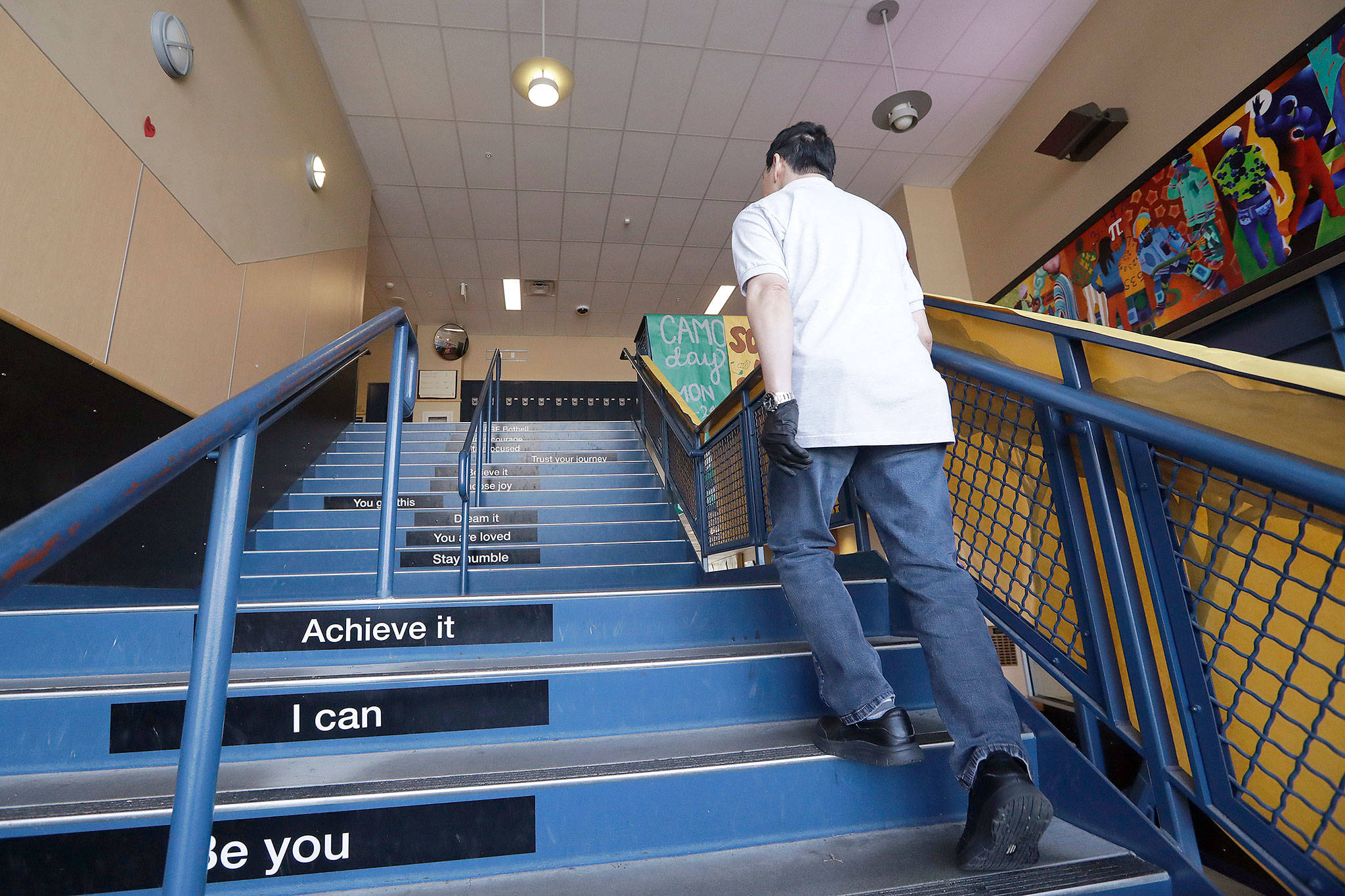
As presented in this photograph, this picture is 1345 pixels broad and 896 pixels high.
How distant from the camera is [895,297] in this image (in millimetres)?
1463

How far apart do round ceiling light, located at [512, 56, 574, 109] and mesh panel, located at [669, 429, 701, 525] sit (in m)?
2.41

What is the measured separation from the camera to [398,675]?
1.43 meters

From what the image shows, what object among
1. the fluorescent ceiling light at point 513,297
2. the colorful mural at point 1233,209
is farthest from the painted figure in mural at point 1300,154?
the fluorescent ceiling light at point 513,297

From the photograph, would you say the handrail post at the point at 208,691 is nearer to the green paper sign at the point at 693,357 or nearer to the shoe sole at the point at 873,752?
the shoe sole at the point at 873,752

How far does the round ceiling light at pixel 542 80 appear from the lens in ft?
13.9

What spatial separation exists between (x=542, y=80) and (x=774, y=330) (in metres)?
3.76

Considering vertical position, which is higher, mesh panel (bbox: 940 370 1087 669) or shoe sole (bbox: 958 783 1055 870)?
mesh panel (bbox: 940 370 1087 669)

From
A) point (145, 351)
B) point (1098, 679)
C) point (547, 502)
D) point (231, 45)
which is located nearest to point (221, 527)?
point (1098, 679)

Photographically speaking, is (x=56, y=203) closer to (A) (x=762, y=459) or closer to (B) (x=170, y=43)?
(B) (x=170, y=43)

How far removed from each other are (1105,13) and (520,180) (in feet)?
16.5

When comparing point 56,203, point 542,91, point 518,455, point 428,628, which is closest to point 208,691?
point 428,628

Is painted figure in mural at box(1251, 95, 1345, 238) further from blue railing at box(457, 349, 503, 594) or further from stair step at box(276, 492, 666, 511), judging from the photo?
blue railing at box(457, 349, 503, 594)

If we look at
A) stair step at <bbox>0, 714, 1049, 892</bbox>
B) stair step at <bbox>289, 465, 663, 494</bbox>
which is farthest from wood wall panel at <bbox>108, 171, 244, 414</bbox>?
stair step at <bbox>0, 714, 1049, 892</bbox>

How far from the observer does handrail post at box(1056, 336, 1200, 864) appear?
110 centimetres
